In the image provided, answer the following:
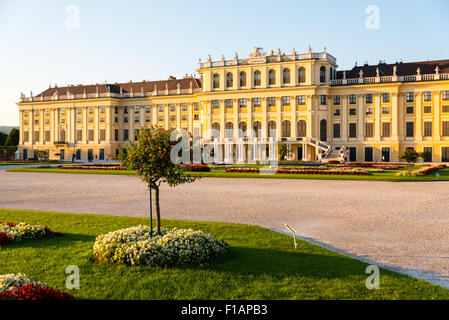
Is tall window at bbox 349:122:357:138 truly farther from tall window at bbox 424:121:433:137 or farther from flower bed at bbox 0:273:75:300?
flower bed at bbox 0:273:75:300

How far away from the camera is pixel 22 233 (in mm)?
10492

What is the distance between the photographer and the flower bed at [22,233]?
10.2 meters

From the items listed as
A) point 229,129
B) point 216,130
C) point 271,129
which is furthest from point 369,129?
point 216,130

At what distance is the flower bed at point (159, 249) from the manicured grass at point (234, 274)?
232mm

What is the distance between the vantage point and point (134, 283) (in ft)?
24.0

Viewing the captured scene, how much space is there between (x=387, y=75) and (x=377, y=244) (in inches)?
2514

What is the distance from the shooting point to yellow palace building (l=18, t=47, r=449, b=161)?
6325 cm

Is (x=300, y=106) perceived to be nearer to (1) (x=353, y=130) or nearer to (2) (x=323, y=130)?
(2) (x=323, y=130)

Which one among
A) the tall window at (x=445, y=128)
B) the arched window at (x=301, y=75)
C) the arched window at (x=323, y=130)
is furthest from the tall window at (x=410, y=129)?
the arched window at (x=301, y=75)

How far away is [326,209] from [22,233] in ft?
33.1

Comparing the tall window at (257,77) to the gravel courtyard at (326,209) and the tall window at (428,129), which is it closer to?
the tall window at (428,129)

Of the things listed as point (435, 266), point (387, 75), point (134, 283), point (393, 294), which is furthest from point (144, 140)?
point (387, 75)
